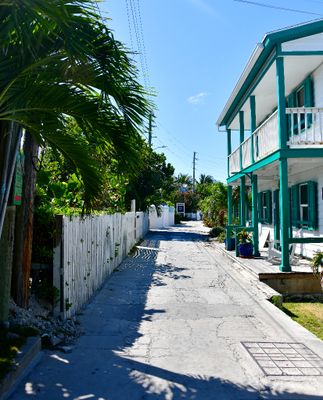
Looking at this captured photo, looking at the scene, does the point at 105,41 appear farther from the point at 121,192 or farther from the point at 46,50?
the point at 121,192

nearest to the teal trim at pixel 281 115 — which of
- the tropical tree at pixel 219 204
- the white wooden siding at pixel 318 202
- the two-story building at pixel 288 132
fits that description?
the two-story building at pixel 288 132

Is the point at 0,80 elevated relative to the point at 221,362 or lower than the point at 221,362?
elevated

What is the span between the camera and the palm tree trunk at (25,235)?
510 cm

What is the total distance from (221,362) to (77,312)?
2.84m

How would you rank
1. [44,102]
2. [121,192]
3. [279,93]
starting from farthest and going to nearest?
[121,192], [279,93], [44,102]

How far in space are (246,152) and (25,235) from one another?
32.8 ft

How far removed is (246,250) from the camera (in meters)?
12.7

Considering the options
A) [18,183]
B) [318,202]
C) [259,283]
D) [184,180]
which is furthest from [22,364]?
[184,180]

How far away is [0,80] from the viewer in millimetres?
3752

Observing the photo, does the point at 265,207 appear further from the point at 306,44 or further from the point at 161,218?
the point at 161,218

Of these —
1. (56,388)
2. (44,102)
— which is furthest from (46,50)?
(56,388)

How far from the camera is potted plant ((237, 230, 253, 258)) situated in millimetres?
12711

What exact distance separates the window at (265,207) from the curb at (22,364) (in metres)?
13.1

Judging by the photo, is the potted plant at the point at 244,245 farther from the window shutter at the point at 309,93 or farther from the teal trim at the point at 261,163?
the window shutter at the point at 309,93
